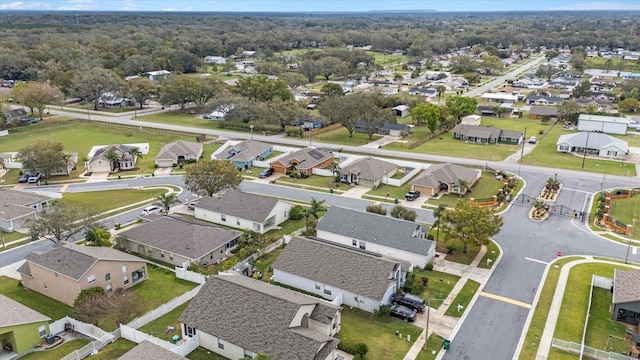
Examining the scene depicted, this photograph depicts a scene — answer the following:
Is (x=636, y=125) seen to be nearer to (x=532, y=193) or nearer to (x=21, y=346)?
(x=532, y=193)

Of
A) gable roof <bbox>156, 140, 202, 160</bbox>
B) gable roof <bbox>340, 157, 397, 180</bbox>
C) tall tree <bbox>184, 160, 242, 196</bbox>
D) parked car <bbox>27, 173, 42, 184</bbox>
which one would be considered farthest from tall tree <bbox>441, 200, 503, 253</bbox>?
parked car <bbox>27, 173, 42, 184</bbox>

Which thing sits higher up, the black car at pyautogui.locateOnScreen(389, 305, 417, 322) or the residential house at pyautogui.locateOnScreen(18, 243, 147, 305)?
the residential house at pyautogui.locateOnScreen(18, 243, 147, 305)

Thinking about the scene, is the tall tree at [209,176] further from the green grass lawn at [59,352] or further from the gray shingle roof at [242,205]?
the green grass lawn at [59,352]

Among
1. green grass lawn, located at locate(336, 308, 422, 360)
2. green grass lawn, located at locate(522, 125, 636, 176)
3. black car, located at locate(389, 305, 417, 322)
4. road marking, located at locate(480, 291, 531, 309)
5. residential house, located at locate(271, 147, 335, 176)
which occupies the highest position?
residential house, located at locate(271, 147, 335, 176)

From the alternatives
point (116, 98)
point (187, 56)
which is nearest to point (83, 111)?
point (116, 98)

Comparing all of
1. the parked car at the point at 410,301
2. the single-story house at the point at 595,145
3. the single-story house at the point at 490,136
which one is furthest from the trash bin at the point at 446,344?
the single-story house at the point at 490,136

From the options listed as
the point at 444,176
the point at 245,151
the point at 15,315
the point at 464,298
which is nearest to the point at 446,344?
the point at 464,298

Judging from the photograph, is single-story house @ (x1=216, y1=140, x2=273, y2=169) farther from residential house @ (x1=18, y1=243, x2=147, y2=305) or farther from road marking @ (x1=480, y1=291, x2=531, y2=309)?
road marking @ (x1=480, y1=291, x2=531, y2=309)

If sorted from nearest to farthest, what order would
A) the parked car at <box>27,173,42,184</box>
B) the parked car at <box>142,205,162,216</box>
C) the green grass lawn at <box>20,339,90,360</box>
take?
the green grass lawn at <box>20,339,90,360</box>, the parked car at <box>142,205,162,216</box>, the parked car at <box>27,173,42,184</box>

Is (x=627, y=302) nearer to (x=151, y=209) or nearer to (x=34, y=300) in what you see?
(x=34, y=300)
